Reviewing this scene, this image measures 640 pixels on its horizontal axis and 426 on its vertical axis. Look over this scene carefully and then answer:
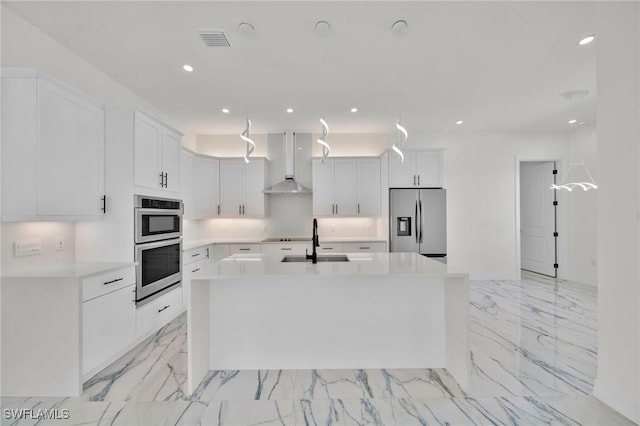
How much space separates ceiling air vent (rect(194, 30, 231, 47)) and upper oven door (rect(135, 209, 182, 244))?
5.51ft

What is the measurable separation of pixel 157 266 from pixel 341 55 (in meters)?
2.87

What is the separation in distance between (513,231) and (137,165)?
6.04 metres

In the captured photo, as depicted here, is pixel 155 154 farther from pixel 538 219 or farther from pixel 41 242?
pixel 538 219

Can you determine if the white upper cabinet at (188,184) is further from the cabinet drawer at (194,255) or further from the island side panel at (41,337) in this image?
the island side panel at (41,337)

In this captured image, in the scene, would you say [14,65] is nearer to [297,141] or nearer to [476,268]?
[297,141]

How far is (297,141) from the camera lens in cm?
526

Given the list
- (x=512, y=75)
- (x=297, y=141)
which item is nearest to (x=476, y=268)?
(x=512, y=75)

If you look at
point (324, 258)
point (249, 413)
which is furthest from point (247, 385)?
point (324, 258)

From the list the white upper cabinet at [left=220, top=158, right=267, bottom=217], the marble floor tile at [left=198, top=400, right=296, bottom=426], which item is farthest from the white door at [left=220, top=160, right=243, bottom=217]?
the marble floor tile at [left=198, top=400, right=296, bottom=426]

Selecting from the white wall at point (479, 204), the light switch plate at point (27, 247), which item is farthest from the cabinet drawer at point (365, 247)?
the light switch plate at point (27, 247)

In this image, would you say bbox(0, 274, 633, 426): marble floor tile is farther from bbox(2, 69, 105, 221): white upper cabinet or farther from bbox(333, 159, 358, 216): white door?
bbox(333, 159, 358, 216): white door

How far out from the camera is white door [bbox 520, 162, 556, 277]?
18.6ft

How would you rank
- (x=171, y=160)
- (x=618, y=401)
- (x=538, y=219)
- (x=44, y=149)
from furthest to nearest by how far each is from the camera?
(x=538, y=219), (x=171, y=160), (x=44, y=149), (x=618, y=401)

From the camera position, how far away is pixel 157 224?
10.1 feet
